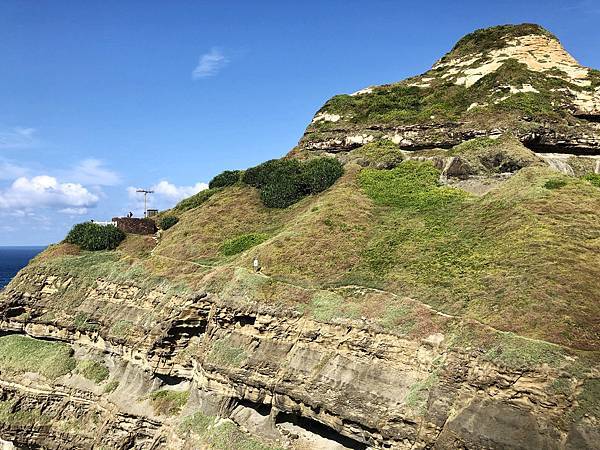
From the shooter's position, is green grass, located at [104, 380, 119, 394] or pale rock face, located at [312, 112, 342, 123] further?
pale rock face, located at [312, 112, 342, 123]

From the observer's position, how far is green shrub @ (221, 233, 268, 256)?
37.6 m

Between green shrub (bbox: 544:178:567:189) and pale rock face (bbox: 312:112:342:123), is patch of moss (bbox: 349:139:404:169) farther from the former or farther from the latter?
green shrub (bbox: 544:178:567:189)

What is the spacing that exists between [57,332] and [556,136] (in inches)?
1925

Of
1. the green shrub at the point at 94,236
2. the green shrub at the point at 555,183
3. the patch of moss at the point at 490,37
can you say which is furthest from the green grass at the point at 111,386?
the patch of moss at the point at 490,37

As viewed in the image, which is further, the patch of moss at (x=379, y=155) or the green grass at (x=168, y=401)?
the patch of moss at (x=379, y=155)

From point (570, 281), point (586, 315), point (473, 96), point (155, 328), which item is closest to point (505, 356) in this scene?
point (586, 315)

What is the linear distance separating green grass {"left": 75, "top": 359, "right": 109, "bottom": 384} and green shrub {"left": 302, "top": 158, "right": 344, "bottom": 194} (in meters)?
24.2

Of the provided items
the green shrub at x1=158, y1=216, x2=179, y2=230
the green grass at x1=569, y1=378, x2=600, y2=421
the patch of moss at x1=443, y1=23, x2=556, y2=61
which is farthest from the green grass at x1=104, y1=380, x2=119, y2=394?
the patch of moss at x1=443, y1=23, x2=556, y2=61

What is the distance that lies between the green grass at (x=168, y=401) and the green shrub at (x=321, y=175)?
22.7 meters

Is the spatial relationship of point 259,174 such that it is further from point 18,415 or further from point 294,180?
point 18,415

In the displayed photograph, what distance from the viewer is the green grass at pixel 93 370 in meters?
34.1

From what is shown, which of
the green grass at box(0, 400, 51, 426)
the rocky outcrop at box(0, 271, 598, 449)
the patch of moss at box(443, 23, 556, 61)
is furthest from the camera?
the patch of moss at box(443, 23, 556, 61)

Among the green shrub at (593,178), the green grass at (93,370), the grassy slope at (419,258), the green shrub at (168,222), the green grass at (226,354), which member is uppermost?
the green shrub at (168,222)

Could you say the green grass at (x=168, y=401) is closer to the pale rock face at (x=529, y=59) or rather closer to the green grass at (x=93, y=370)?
the green grass at (x=93, y=370)
